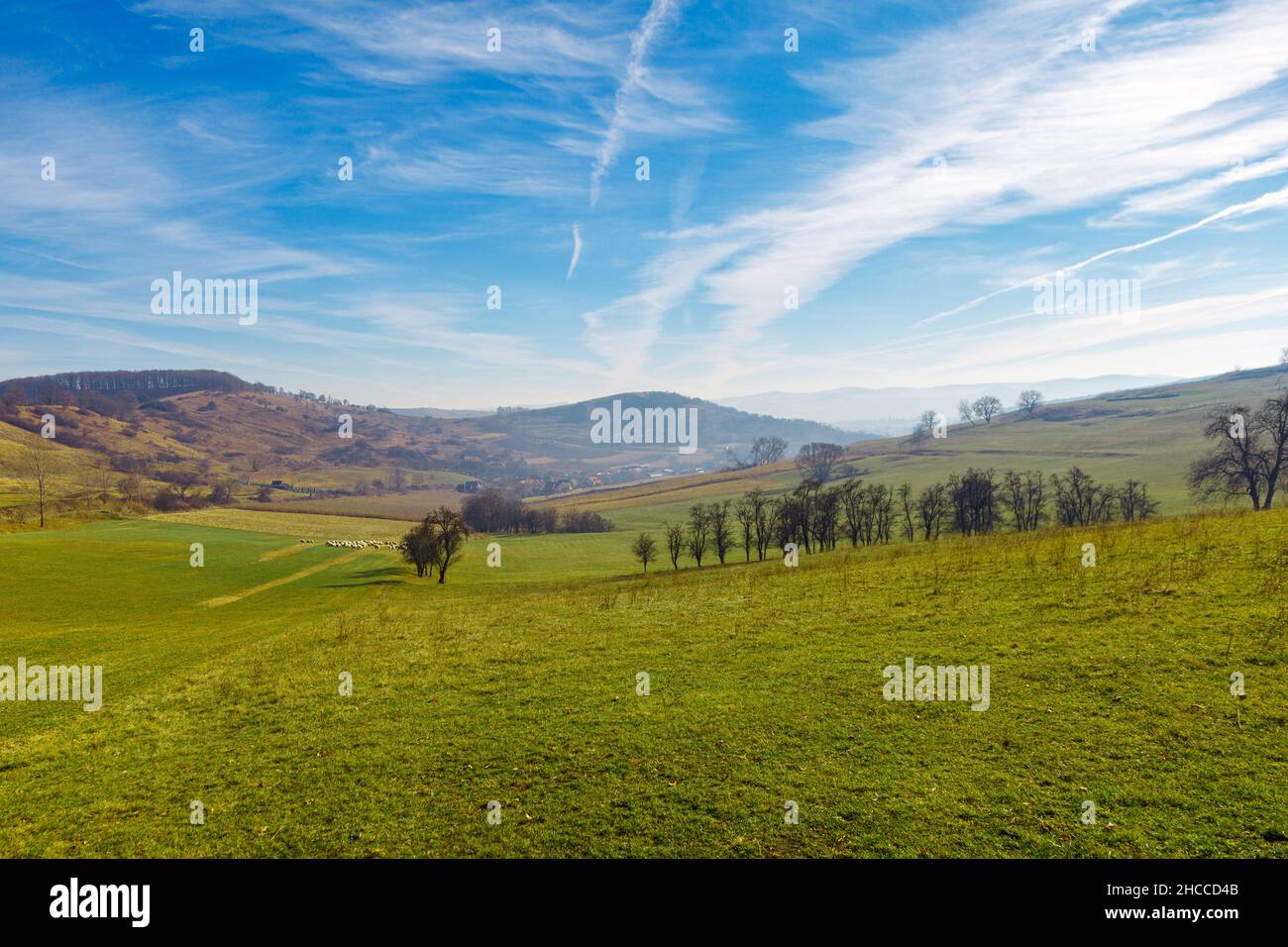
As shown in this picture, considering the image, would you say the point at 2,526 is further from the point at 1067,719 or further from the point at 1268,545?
the point at 1268,545

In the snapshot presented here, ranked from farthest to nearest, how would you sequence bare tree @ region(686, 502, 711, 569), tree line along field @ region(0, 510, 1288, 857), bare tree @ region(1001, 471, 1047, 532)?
bare tree @ region(686, 502, 711, 569), bare tree @ region(1001, 471, 1047, 532), tree line along field @ region(0, 510, 1288, 857)

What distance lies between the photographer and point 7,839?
10.8m

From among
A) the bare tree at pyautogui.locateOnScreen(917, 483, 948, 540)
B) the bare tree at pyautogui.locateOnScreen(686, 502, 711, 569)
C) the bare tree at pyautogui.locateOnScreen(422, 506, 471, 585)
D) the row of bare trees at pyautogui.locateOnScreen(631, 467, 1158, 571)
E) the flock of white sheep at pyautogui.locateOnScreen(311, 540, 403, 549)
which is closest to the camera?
the bare tree at pyautogui.locateOnScreen(422, 506, 471, 585)

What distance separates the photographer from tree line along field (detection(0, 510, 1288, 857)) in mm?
9742

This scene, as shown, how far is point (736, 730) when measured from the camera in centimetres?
1352

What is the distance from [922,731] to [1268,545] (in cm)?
1864

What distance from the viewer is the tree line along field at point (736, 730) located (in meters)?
9.74

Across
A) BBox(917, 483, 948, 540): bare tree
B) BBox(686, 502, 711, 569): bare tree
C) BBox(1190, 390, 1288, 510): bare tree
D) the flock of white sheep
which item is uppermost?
BBox(1190, 390, 1288, 510): bare tree

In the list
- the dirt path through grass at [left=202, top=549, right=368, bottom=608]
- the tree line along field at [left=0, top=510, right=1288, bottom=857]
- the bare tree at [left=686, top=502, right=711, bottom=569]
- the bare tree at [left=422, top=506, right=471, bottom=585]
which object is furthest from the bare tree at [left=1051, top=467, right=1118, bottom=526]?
the dirt path through grass at [left=202, top=549, right=368, bottom=608]

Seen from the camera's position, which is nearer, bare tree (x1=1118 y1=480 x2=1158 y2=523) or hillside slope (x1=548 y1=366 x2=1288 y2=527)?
bare tree (x1=1118 y1=480 x2=1158 y2=523)
